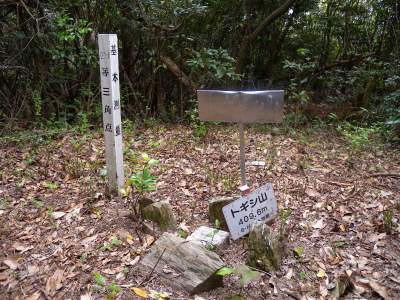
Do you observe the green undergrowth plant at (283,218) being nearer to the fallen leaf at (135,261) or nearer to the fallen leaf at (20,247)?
the fallen leaf at (135,261)

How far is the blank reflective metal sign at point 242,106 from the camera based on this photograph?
3115 millimetres

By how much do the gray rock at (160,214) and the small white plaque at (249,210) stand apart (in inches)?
28.1

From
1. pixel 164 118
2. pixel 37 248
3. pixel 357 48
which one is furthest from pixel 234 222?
pixel 357 48

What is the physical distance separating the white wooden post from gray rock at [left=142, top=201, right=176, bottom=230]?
2.28 ft

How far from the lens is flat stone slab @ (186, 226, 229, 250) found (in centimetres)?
300

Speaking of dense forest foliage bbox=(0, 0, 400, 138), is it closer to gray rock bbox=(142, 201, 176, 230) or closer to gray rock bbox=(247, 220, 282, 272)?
gray rock bbox=(142, 201, 176, 230)

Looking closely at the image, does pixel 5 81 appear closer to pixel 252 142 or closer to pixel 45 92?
pixel 45 92

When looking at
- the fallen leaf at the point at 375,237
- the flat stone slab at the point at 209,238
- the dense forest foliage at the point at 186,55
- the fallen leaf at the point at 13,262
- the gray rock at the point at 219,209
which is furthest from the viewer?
the dense forest foliage at the point at 186,55

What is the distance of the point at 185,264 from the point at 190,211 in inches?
46.8

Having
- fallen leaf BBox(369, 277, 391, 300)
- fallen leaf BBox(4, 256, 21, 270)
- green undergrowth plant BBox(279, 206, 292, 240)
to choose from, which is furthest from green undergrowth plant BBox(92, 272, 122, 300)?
fallen leaf BBox(369, 277, 391, 300)

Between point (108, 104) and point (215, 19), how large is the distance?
6166mm

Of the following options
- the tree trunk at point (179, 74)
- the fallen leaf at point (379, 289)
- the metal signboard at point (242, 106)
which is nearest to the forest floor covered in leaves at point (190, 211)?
the fallen leaf at point (379, 289)

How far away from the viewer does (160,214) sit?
3334mm

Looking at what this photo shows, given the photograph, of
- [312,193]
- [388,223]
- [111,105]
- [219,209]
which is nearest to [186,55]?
[111,105]
